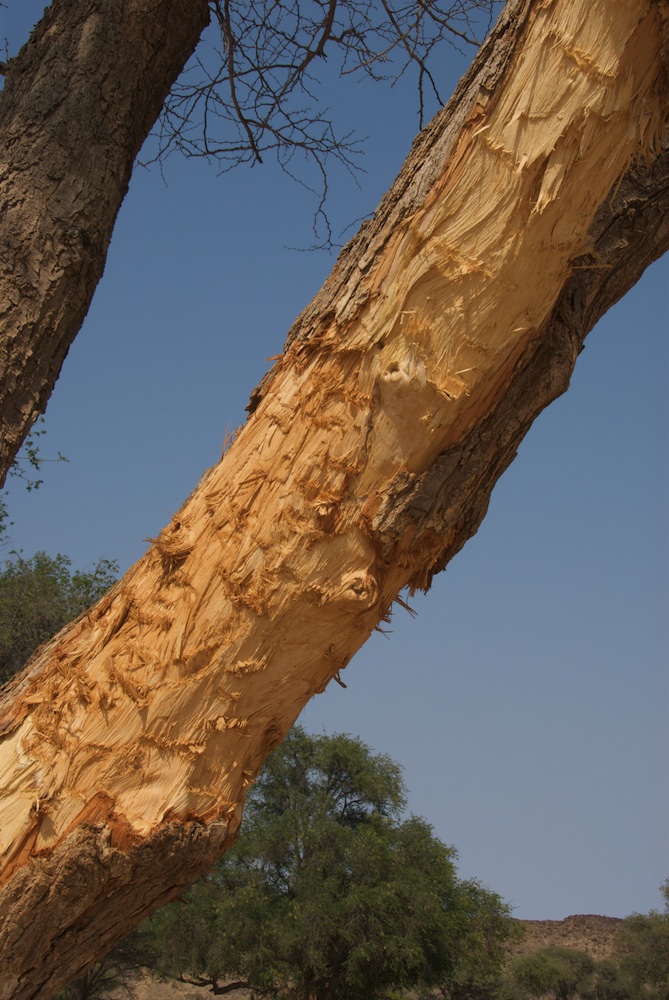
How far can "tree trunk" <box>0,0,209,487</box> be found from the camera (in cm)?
271

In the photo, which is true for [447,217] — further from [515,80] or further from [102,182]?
[102,182]

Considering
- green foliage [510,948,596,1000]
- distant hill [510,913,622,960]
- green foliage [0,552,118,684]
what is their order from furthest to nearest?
distant hill [510,913,622,960]
green foliage [510,948,596,1000]
green foliage [0,552,118,684]

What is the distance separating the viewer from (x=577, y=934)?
1188 inches

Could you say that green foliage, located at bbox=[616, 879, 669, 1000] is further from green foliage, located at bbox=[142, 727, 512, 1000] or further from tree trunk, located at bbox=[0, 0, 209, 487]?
tree trunk, located at bbox=[0, 0, 209, 487]

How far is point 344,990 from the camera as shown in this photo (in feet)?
63.1

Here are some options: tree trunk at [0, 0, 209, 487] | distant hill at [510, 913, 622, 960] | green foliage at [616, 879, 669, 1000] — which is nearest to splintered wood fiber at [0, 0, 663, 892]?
tree trunk at [0, 0, 209, 487]

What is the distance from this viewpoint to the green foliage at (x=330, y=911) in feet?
60.3

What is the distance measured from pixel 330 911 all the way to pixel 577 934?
1545cm

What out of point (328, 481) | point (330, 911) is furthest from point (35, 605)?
point (328, 481)

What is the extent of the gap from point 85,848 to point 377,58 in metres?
3.84

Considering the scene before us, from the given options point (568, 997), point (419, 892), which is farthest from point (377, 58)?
point (568, 997)

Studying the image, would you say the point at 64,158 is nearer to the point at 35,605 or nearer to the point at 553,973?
the point at 35,605

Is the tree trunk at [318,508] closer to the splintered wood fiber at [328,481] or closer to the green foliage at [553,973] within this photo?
the splintered wood fiber at [328,481]

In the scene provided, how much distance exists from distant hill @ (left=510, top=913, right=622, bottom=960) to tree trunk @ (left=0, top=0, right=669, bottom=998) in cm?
2876
